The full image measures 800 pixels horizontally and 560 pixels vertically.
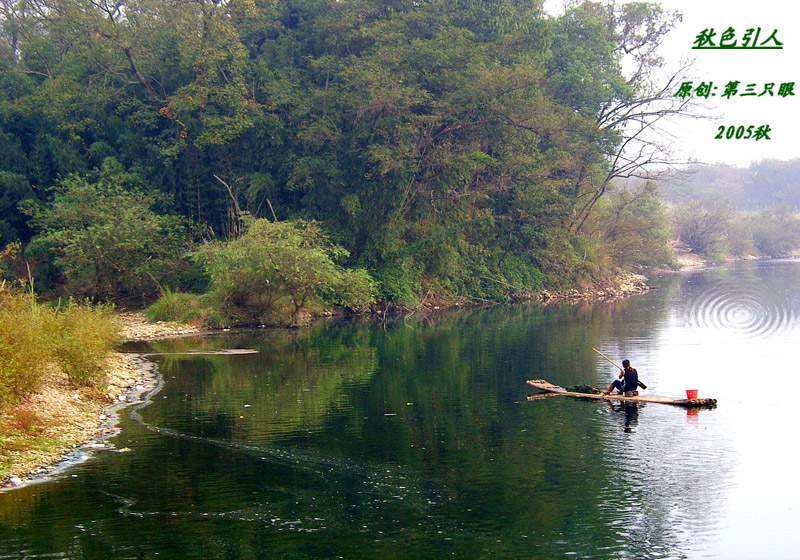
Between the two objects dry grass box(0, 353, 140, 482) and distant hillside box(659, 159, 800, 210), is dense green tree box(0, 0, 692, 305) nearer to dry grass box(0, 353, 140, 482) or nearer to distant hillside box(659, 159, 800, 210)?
dry grass box(0, 353, 140, 482)

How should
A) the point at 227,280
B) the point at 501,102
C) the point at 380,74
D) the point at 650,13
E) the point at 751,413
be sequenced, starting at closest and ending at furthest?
1. the point at 751,413
2. the point at 227,280
3. the point at 380,74
4. the point at 501,102
5. the point at 650,13

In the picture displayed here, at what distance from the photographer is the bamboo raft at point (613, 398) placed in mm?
21359

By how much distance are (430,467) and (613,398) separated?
7105 millimetres

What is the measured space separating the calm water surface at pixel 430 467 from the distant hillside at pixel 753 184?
118 meters

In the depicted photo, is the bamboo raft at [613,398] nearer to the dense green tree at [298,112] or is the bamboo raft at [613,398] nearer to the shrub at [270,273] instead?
the shrub at [270,273]

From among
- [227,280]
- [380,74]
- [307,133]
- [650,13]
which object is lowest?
[227,280]

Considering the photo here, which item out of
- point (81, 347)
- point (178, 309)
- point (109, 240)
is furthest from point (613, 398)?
point (109, 240)

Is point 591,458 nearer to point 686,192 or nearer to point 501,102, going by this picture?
point 501,102

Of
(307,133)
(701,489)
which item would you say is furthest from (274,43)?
(701,489)

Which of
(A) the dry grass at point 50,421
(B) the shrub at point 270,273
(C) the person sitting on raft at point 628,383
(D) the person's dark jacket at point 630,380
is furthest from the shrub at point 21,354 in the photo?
(B) the shrub at point 270,273

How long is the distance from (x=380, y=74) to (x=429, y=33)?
558 cm

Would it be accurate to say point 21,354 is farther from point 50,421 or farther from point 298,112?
point 298,112

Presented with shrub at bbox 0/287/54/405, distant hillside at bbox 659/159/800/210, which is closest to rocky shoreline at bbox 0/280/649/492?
shrub at bbox 0/287/54/405

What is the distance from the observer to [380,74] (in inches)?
1649
